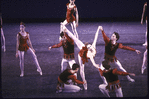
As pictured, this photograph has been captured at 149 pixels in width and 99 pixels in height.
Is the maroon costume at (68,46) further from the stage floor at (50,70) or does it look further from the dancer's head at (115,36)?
the dancer's head at (115,36)

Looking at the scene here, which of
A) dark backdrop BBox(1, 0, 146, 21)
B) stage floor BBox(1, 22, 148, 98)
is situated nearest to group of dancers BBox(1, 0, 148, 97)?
stage floor BBox(1, 22, 148, 98)

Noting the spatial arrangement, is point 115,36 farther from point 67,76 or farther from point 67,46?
point 67,76

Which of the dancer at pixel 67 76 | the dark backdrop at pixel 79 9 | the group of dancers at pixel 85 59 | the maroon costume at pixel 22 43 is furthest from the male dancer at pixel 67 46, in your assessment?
the dark backdrop at pixel 79 9

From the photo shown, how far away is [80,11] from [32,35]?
4.42m

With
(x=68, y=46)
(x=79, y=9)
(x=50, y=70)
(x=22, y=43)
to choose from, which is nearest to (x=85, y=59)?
(x=68, y=46)

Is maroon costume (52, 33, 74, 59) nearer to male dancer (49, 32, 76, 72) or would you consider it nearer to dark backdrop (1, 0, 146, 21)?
male dancer (49, 32, 76, 72)

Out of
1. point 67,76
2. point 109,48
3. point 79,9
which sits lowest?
point 67,76

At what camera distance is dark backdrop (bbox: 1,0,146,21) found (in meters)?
13.1

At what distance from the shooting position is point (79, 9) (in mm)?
13078

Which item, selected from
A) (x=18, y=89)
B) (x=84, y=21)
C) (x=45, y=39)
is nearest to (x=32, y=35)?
(x=45, y=39)

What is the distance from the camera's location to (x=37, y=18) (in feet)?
44.2

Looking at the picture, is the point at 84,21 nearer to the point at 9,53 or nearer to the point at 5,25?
the point at 5,25

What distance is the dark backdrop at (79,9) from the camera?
13055 millimetres

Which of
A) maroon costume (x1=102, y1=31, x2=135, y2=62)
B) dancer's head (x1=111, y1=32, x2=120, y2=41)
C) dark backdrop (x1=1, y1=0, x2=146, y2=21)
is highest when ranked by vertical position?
dark backdrop (x1=1, y1=0, x2=146, y2=21)
